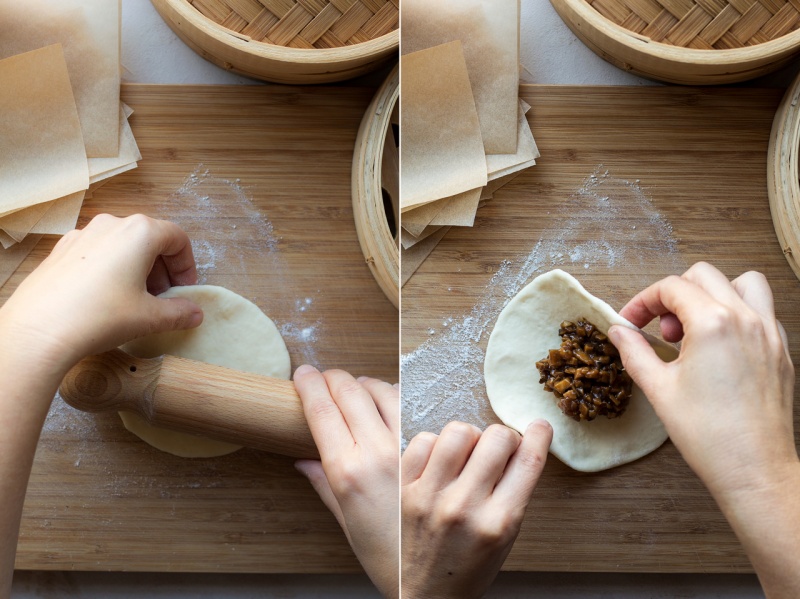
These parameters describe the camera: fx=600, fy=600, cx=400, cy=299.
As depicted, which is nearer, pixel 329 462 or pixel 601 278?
pixel 329 462

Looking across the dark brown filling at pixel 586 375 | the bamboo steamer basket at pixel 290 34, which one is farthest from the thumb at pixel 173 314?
the dark brown filling at pixel 586 375

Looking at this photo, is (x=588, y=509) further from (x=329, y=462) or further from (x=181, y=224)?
(x=181, y=224)

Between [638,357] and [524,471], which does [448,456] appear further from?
[638,357]

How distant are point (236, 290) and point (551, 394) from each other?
1.07 feet

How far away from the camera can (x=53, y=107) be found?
0.52m

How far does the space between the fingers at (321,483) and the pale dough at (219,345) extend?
9 cm

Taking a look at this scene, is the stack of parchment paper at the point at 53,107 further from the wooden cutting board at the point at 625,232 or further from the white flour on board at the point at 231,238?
the wooden cutting board at the point at 625,232

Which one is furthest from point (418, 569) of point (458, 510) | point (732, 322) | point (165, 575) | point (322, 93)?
point (322, 93)

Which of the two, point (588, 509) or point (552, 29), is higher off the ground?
point (552, 29)

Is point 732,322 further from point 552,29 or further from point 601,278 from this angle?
point 552,29

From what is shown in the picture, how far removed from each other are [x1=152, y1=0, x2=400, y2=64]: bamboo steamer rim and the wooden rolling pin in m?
0.27

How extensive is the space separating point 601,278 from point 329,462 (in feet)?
1.01

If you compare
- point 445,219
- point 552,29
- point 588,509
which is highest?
point 552,29

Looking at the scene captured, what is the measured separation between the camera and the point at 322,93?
565mm
